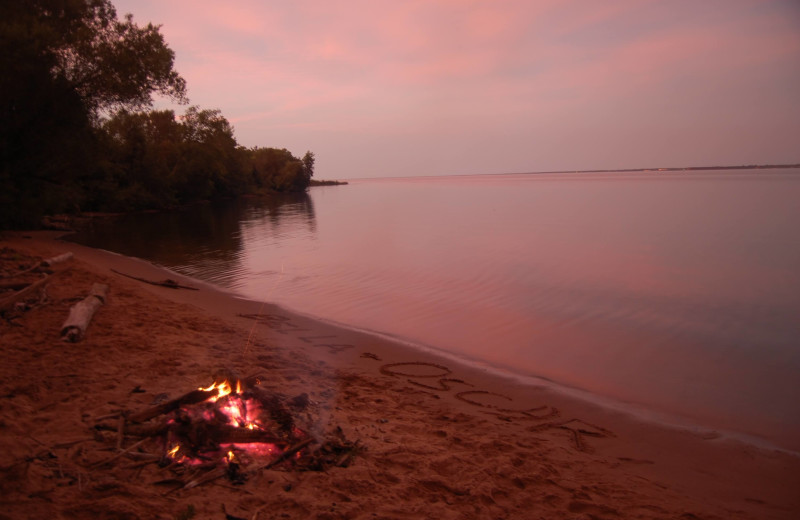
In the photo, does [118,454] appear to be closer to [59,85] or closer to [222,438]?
[222,438]

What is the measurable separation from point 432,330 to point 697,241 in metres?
18.2

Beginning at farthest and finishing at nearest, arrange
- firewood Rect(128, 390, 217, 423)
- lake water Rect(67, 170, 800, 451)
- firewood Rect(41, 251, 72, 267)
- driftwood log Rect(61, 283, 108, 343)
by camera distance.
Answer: firewood Rect(41, 251, 72, 267) → lake water Rect(67, 170, 800, 451) → driftwood log Rect(61, 283, 108, 343) → firewood Rect(128, 390, 217, 423)

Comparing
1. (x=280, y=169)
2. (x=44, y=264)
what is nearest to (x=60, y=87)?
(x=44, y=264)

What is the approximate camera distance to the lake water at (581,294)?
750 cm

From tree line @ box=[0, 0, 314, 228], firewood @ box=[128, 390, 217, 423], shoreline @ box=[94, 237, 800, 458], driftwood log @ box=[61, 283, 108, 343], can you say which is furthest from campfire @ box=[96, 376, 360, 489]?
tree line @ box=[0, 0, 314, 228]

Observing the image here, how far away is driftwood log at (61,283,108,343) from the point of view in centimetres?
652

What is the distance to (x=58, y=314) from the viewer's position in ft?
24.3

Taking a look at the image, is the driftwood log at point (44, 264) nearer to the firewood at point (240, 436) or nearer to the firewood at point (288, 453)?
the firewood at point (240, 436)

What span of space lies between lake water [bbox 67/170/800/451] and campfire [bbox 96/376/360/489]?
4477mm

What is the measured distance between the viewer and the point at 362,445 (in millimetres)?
4621

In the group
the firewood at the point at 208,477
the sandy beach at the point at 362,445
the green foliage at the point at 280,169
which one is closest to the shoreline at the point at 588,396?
the sandy beach at the point at 362,445

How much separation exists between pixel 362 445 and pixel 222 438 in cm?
132

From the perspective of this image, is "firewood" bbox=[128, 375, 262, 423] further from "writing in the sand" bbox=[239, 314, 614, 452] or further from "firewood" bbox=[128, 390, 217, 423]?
"writing in the sand" bbox=[239, 314, 614, 452]

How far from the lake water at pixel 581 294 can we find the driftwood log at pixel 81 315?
4.29 m
